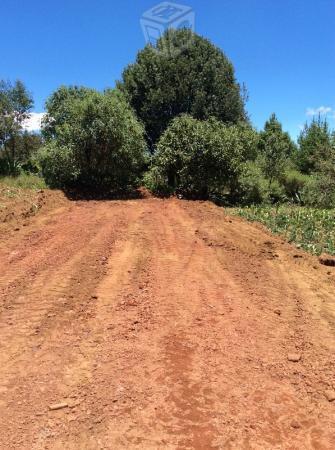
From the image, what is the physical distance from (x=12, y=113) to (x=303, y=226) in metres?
15.5

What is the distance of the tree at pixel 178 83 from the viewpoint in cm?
1842

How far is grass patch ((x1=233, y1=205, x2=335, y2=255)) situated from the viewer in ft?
27.3

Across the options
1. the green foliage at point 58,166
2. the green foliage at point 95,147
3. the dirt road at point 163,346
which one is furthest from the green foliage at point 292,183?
the dirt road at point 163,346

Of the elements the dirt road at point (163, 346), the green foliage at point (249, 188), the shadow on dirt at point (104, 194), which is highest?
the green foliage at point (249, 188)

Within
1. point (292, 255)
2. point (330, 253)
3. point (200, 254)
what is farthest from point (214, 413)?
point (330, 253)

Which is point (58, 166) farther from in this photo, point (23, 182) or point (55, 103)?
point (55, 103)

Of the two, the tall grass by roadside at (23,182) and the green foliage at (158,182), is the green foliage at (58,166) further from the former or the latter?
the green foliage at (158,182)

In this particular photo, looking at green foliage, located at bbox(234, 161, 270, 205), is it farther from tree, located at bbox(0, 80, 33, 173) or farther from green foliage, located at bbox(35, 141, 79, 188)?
tree, located at bbox(0, 80, 33, 173)

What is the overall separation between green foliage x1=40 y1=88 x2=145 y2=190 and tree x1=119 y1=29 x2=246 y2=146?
4708 mm

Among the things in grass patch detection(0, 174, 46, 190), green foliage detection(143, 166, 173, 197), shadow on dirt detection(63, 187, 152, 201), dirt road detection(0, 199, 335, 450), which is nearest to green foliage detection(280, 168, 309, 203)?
green foliage detection(143, 166, 173, 197)

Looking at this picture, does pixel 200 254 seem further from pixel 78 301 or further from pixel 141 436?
pixel 141 436

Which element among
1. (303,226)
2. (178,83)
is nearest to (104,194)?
(303,226)

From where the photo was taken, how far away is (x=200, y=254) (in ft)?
22.8

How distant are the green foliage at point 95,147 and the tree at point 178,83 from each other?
15.4ft
